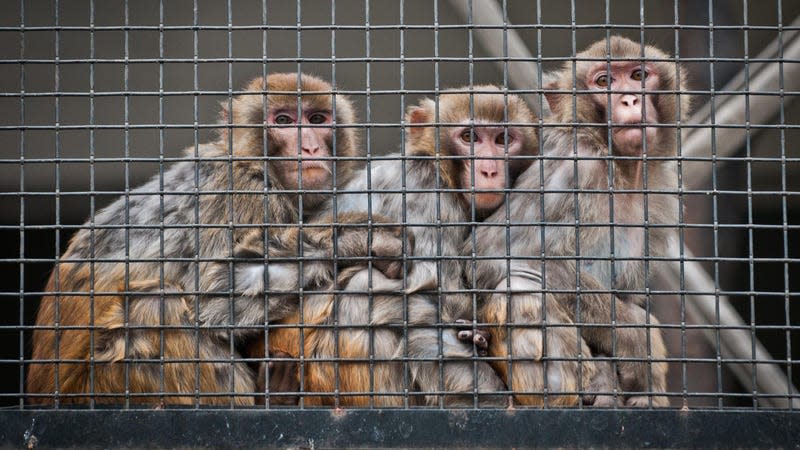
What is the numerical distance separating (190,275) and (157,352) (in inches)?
22.5

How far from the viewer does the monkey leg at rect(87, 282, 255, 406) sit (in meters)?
5.52

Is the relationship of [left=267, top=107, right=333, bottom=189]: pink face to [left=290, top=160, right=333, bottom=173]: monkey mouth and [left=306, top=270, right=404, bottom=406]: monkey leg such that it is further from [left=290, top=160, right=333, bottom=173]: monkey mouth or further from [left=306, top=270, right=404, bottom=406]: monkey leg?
[left=306, top=270, right=404, bottom=406]: monkey leg

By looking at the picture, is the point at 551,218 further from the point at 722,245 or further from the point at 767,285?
the point at 767,285

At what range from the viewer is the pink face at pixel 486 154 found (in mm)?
5980

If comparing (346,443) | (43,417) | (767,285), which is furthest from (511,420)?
(767,285)

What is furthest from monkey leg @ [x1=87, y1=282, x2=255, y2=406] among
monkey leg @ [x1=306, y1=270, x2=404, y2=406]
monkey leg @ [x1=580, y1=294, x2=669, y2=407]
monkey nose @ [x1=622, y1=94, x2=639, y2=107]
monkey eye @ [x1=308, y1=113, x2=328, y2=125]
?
monkey nose @ [x1=622, y1=94, x2=639, y2=107]

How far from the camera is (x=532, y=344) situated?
18.1ft

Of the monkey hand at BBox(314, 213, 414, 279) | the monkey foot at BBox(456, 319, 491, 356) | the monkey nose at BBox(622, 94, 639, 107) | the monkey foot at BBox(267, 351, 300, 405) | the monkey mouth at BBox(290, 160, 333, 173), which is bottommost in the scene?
the monkey foot at BBox(267, 351, 300, 405)

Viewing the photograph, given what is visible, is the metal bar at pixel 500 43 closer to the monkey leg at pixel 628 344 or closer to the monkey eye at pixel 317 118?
the monkey eye at pixel 317 118

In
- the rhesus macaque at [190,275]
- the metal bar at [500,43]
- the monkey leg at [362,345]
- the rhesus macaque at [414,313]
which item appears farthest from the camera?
the metal bar at [500,43]

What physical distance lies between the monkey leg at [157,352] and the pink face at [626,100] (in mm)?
2489

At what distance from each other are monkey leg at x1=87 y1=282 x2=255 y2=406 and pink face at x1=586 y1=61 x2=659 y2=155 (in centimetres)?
249

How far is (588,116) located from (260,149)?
1972mm

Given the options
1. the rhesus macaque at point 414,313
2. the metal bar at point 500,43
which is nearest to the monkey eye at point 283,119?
the rhesus macaque at point 414,313
